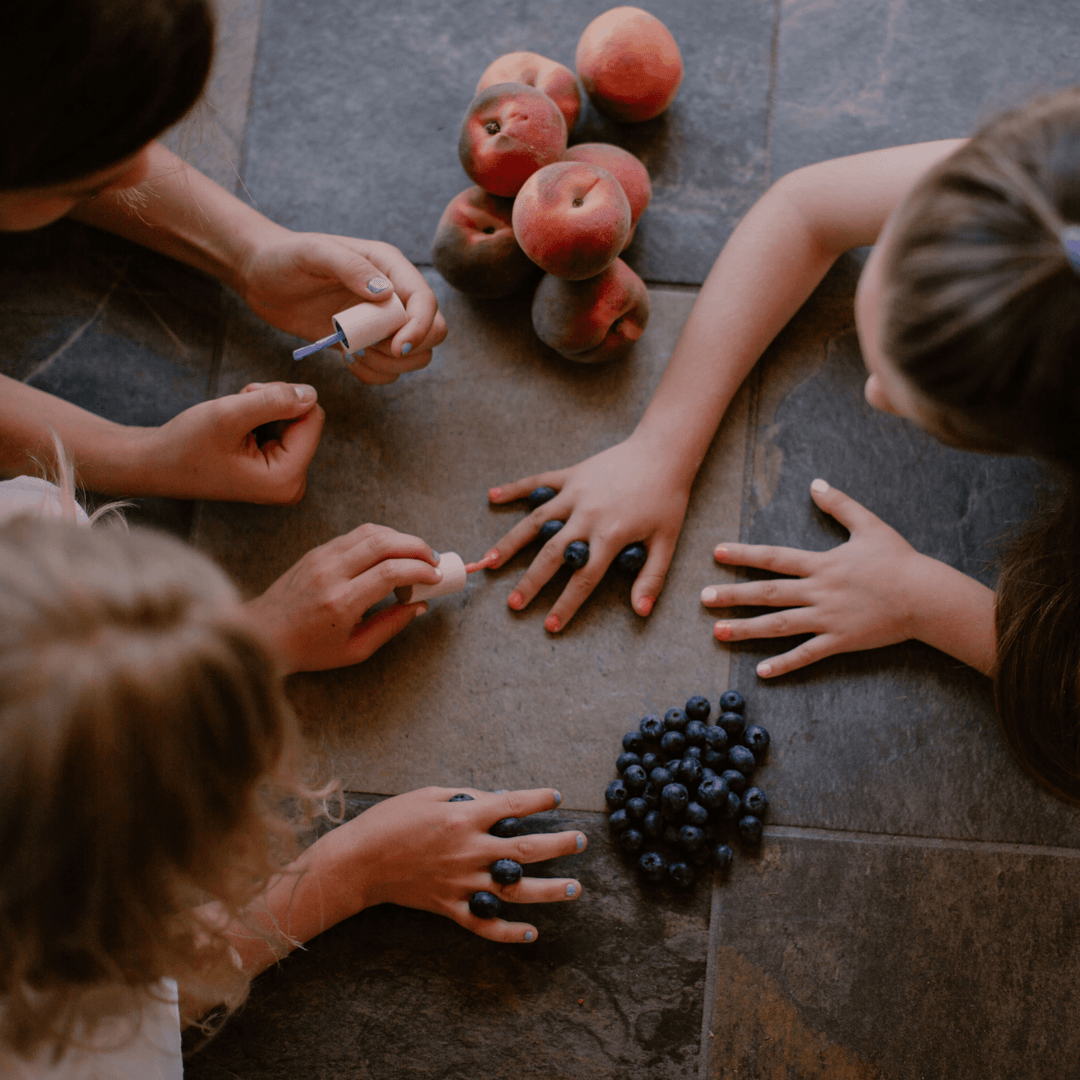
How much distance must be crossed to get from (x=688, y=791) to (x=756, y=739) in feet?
0.34

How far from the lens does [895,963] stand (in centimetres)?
101

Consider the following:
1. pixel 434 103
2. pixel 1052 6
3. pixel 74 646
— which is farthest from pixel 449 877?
pixel 1052 6

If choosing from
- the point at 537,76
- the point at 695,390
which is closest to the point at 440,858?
the point at 695,390

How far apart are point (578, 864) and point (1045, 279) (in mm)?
789

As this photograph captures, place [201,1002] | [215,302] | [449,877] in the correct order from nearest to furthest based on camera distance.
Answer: [201,1002] < [449,877] < [215,302]

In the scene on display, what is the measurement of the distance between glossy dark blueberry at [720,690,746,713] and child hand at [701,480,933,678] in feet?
0.15

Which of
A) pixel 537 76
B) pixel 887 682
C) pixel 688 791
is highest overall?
pixel 537 76

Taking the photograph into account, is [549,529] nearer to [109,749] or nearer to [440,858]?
[440,858]

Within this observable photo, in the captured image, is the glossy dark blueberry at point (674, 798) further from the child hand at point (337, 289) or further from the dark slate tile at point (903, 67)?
the dark slate tile at point (903, 67)

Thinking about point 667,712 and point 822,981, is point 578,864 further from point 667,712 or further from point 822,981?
point 822,981

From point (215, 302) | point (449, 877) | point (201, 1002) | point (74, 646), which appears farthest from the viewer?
point (215, 302)

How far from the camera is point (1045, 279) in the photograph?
1.97 feet

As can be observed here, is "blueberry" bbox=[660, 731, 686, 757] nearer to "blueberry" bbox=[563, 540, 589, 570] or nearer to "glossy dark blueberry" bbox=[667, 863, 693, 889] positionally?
"glossy dark blueberry" bbox=[667, 863, 693, 889]

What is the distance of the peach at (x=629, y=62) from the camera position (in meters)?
1.08
